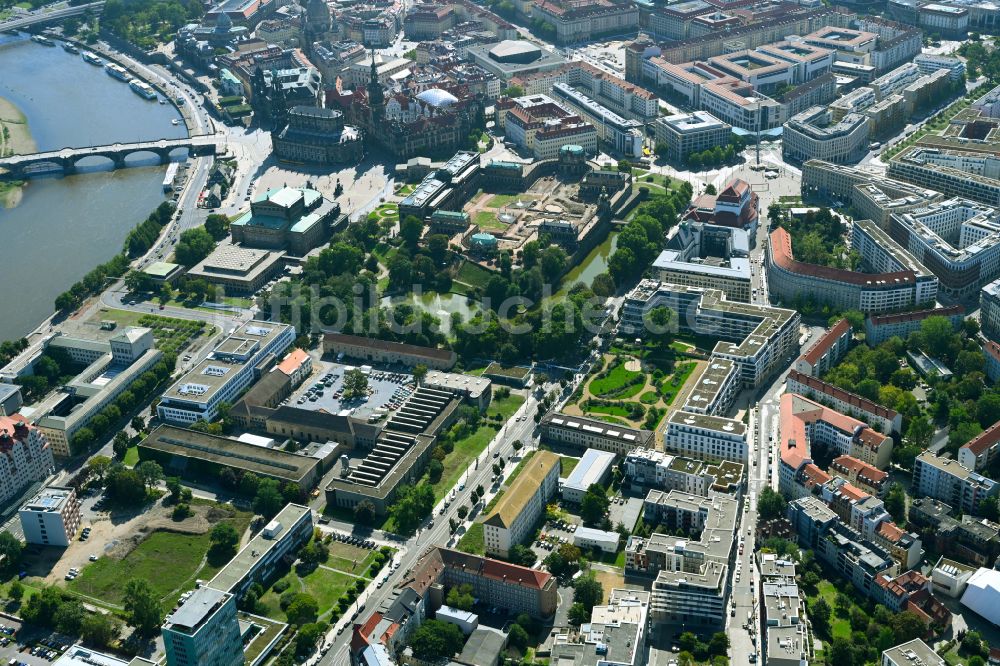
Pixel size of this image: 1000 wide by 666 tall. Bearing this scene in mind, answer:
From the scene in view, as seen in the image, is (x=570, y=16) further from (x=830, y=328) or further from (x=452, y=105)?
(x=830, y=328)

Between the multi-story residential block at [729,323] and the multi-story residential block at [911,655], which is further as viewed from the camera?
the multi-story residential block at [729,323]

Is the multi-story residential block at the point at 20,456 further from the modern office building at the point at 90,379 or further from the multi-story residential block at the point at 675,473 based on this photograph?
the multi-story residential block at the point at 675,473

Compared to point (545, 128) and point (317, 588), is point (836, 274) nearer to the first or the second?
point (545, 128)

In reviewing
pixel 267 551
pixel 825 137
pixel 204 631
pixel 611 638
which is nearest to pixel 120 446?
pixel 267 551

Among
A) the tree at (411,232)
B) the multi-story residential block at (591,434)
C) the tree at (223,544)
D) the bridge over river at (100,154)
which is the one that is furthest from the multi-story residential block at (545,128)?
the tree at (223,544)

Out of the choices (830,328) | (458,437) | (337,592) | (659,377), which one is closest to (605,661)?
(337,592)
